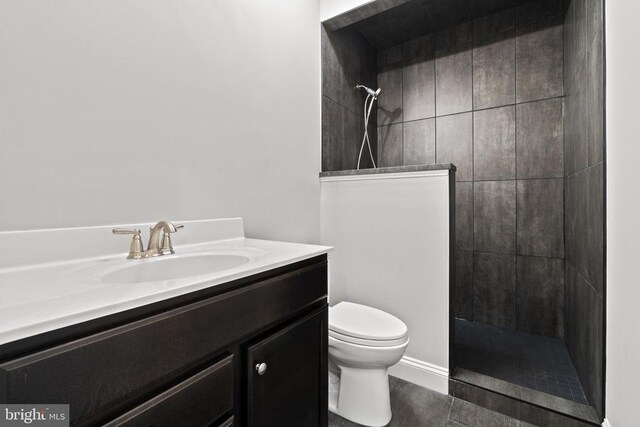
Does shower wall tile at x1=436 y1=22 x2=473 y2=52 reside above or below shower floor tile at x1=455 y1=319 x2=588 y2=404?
above

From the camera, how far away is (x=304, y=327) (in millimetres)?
1011

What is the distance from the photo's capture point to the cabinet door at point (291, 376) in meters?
0.83

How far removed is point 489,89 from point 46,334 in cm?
273

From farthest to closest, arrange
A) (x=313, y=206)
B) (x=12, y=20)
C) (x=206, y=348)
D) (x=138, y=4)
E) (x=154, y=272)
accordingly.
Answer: (x=313, y=206)
(x=138, y=4)
(x=154, y=272)
(x=12, y=20)
(x=206, y=348)

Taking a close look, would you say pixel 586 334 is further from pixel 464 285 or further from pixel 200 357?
pixel 200 357

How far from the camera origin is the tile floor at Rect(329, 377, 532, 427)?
140 cm

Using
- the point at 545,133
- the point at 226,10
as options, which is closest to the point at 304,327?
the point at 226,10

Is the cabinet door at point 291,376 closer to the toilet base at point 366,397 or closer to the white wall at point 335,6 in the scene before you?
the toilet base at point 366,397

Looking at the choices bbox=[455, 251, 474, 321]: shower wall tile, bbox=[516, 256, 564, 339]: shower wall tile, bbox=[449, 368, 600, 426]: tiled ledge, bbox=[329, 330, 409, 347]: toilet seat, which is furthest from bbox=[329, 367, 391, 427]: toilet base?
bbox=[516, 256, 564, 339]: shower wall tile

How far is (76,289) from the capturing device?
2.07 ft

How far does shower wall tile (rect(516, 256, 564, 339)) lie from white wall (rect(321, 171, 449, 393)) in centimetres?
99

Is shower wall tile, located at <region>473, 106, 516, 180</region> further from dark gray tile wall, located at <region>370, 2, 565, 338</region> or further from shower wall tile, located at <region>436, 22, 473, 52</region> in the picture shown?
shower wall tile, located at <region>436, 22, 473, 52</region>

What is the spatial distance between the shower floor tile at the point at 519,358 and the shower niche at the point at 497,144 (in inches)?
0.4

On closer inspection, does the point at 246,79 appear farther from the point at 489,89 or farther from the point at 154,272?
the point at 489,89
